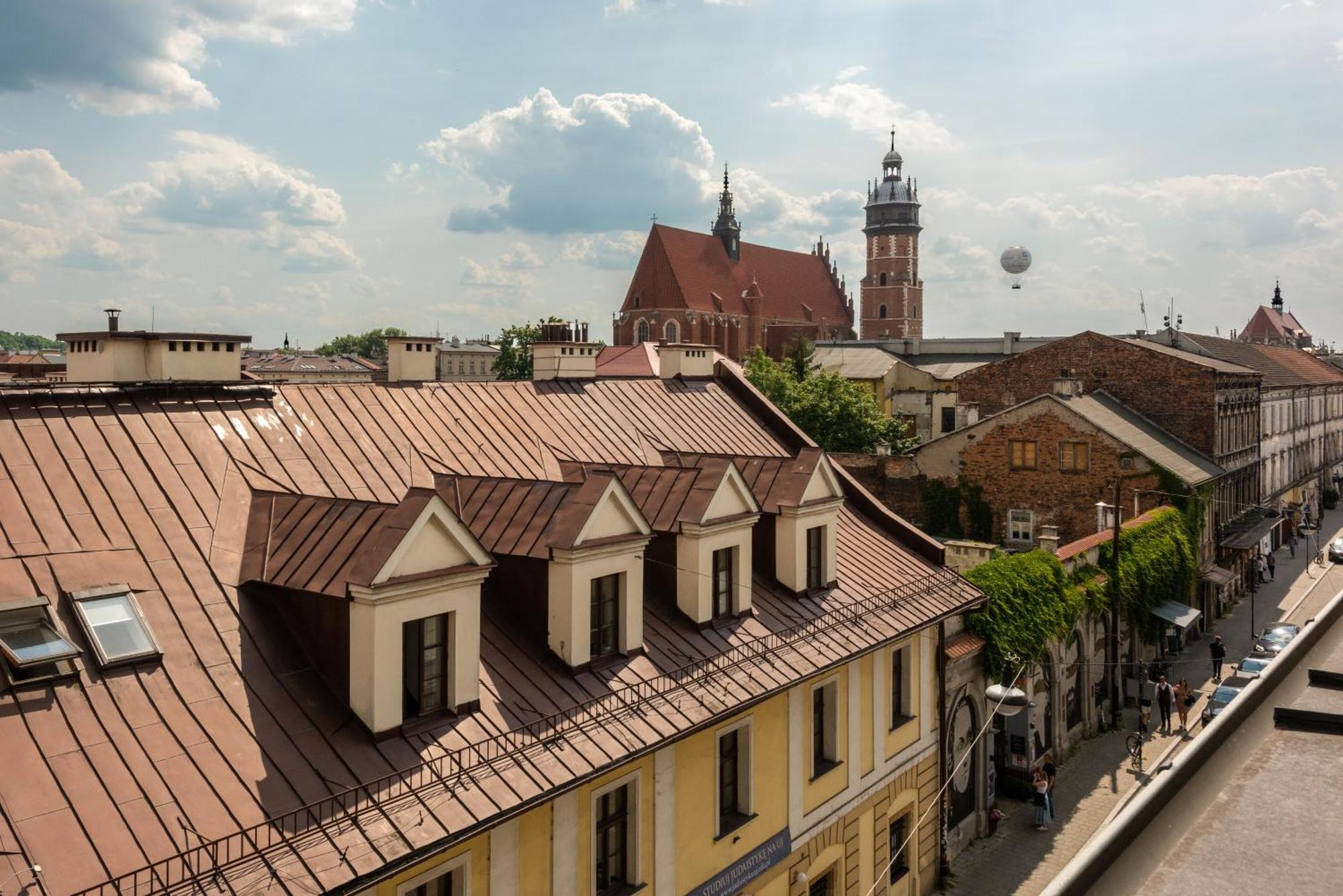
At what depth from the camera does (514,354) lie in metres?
83.7

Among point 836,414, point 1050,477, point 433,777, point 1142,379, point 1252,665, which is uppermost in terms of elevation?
point 1142,379

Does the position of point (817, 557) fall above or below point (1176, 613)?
above

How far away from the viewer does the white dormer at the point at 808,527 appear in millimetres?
15867

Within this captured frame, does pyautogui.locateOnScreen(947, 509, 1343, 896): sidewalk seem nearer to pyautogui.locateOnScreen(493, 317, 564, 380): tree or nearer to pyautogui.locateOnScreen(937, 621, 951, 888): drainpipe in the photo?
pyautogui.locateOnScreen(937, 621, 951, 888): drainpipe

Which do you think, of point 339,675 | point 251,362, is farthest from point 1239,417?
point 251,362

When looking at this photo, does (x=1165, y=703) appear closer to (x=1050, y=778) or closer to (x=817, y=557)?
(x=1050, y=778)

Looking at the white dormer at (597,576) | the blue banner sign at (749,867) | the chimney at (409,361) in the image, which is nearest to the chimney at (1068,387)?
the blue banner sign at (749,867)

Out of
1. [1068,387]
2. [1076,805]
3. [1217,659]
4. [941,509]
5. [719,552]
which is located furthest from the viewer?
[941,509]

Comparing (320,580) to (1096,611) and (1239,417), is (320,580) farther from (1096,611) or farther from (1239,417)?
(1239,417)

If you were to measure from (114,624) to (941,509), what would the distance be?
34543 mm

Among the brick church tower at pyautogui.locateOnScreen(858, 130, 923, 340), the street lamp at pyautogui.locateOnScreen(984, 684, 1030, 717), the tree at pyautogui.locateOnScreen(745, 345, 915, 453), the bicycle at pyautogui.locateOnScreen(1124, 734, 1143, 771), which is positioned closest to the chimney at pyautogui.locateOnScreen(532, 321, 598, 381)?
the street lamp at pyautogui.locateOnScreen(984, 684, 1030, 717)

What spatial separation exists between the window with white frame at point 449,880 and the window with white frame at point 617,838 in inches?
82.8

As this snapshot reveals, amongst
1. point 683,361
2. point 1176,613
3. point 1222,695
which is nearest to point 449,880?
point 683,361

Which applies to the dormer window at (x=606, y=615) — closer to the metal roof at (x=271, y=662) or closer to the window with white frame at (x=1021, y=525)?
the metal roof at (x=271, y=662)
